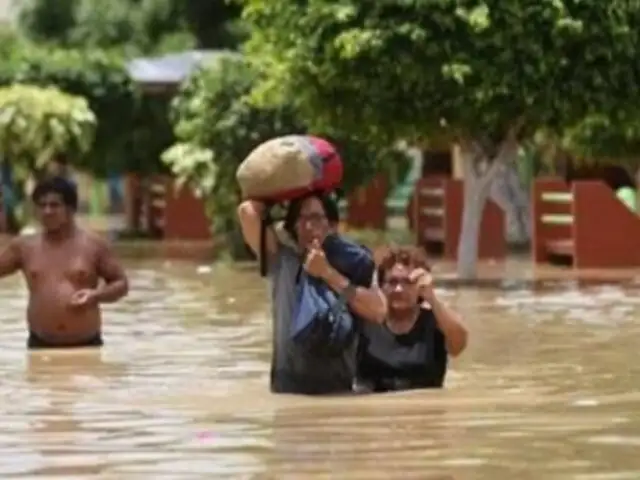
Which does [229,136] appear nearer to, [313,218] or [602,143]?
[602,143]

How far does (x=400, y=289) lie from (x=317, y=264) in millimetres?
817

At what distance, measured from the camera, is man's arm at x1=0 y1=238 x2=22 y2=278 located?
50.1 ft

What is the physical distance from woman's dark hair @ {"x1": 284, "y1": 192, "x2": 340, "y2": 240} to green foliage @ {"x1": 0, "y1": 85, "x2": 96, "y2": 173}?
2637 centimetres

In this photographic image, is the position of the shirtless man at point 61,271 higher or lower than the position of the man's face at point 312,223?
lower

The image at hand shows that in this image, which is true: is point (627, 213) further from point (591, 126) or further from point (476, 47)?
point (476, 47)

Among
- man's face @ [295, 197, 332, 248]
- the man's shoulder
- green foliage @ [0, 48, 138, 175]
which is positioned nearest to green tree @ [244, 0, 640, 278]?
the man's shoulder

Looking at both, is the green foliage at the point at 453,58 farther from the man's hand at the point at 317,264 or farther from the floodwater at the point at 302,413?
the man's hand at the point at 317,264

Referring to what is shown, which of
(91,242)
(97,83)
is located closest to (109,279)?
(91,242)

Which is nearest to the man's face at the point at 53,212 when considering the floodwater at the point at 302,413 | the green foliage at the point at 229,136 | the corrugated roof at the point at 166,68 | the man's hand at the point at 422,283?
the floodwater at the point at 302,413

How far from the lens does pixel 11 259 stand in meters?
15.4

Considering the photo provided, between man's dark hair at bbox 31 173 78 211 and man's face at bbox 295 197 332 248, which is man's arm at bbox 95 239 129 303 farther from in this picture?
man's face at bbox 295 197 332 248

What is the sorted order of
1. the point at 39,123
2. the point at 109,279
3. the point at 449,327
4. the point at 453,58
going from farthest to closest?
the point at 39,123 → the point at 453,58 → the point at 109,279 → the point at 449,327

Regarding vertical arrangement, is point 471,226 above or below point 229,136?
below

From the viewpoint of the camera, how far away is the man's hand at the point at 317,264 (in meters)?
11.4
